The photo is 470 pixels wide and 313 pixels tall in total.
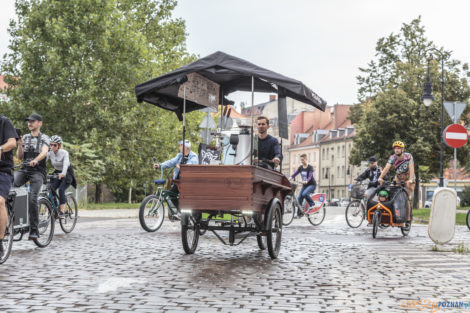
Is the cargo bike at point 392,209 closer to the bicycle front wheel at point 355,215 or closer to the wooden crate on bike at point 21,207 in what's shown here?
the bicycle front wheel at point 355,215

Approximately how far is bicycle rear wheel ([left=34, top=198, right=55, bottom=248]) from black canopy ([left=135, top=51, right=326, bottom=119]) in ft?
7.65

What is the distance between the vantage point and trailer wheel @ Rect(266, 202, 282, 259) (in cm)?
975

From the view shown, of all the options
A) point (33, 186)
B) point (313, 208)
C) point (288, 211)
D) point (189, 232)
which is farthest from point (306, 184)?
point (33, 186)

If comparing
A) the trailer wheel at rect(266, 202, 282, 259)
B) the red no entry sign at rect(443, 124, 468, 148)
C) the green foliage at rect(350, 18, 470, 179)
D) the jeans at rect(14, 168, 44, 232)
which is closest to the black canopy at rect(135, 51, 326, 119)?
the trailer wheel at rect(266, 202, 282, 259)

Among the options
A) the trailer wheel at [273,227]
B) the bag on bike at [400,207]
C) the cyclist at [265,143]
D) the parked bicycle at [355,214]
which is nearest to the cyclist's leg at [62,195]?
the cyclist at [265,143]

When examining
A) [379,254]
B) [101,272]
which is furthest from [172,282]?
[379,254]

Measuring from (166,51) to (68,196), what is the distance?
3698 cm

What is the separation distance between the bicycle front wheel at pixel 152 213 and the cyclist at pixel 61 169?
5.23ft

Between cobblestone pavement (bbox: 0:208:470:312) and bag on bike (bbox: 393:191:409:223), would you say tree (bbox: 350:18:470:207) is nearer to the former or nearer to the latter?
bag on bike (bbox: 393:191:409:223)

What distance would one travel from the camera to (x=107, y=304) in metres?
6.21

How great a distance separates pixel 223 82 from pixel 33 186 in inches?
148

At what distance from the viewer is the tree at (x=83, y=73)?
3784 centimetres

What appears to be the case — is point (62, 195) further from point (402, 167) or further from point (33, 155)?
point (402, 167)

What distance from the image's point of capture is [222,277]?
802 centimetres
